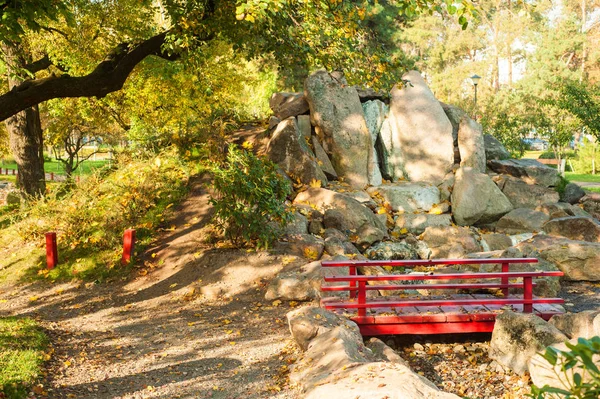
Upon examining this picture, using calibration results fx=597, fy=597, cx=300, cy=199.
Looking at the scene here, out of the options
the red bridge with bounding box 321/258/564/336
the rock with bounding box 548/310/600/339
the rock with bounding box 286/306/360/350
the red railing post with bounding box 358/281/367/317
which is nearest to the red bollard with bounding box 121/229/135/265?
the red bridge with bounding box 321/258/564/336

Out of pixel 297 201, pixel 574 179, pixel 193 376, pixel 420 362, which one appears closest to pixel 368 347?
pixel 420 362

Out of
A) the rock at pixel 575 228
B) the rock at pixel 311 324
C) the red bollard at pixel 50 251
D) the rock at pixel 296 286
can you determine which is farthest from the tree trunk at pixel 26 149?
the rock at pixel 575 228

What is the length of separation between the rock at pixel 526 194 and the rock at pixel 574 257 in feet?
12.0

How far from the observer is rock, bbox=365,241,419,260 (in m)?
12.8

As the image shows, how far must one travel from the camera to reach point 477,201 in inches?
593

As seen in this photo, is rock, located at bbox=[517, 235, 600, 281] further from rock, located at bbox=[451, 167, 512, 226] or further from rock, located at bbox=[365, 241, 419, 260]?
rock, located at bbox=[451, 167, 512, 226]

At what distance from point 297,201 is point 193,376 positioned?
7.06 metres

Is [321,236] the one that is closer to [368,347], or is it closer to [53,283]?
[368,347]

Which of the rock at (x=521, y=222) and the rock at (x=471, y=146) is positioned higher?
the rock at (x=471, y=146)

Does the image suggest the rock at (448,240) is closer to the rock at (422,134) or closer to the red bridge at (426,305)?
the rock at (422,134)

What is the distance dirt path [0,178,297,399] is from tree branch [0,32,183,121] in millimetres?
3439

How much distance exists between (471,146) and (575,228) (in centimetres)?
384

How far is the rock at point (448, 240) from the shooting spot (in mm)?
13070

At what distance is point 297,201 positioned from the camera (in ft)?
45.0
